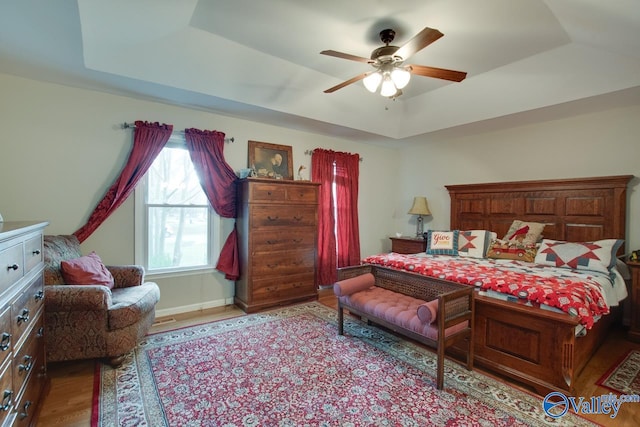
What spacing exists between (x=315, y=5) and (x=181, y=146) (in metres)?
2.18

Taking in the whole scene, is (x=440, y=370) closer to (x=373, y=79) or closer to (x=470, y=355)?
(x=470, y=355)

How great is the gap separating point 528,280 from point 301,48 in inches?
119

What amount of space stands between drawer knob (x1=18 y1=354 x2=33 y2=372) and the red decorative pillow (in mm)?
1003

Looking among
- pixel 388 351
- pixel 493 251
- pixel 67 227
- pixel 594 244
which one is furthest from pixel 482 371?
pixel 67 227

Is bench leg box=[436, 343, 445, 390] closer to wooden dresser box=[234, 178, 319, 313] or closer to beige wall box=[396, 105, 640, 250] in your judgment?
wooden dresser box=[234, 178, 319, 313]

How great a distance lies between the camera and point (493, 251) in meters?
3.67

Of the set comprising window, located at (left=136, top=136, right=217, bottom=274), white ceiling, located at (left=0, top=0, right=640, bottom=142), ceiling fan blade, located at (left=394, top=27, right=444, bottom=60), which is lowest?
window, located at (left=136, top=136, right=217, bottom=274)

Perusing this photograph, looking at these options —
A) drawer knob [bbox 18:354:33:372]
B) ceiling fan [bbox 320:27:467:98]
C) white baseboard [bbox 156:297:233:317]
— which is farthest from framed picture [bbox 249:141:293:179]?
drawer knob [bbox 18:354:33:372]

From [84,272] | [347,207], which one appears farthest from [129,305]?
[347,207]

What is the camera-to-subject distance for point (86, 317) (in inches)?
90.5

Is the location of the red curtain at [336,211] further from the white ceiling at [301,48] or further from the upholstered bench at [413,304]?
the upholstered bench at [413,304]

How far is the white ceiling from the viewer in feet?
7.63

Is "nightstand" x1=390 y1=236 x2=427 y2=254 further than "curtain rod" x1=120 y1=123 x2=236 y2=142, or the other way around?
"nightstand" x1=390 y1=236 x2=427 y2=254

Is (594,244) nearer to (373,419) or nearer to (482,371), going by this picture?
(482,371)
